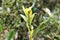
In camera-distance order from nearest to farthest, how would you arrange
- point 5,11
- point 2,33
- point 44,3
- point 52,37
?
point 52,37 → point 2,33 → point 5,11 → point 44,3

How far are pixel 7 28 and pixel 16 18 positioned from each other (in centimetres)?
14

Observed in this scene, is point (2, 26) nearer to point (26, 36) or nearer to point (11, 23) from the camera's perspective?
point (11, 23)

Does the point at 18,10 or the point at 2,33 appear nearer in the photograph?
the point at 2,33

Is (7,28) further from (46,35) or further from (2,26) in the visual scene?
(46,35)

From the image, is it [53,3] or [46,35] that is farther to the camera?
[53,3]

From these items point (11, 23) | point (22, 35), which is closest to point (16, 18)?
point (11, 23)

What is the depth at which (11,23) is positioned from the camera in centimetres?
186

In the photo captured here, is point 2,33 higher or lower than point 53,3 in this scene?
lower

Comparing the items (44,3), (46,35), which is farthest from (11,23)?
(44,3)

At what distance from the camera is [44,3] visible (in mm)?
2188

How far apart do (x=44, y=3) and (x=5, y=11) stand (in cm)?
54

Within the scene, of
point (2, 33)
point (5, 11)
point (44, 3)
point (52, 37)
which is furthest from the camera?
point (44, 3)

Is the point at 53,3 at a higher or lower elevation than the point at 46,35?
higher

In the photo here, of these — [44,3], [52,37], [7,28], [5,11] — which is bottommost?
[52,37]
